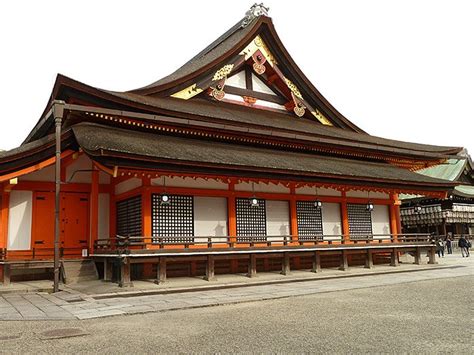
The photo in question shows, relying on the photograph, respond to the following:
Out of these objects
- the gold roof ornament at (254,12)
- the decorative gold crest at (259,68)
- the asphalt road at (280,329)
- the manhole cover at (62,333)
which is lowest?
the asphalt road at (280,329)

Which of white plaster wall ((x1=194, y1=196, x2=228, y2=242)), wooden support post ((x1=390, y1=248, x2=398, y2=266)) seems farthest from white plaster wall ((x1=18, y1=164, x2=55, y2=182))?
wooden support post ((x1=390, y1=248, x2=398, y2=266))

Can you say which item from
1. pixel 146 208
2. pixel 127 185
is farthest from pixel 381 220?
pixel 127 185

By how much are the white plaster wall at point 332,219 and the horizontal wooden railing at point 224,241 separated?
1.36 feet

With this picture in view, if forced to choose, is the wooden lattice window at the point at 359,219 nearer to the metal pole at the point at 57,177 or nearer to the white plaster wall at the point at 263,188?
the white plaster wall at the point at 263,188

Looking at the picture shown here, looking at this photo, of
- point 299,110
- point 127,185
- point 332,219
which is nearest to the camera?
point 127,185

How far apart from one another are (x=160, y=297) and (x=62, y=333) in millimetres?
4568

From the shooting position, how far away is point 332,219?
2064 cm

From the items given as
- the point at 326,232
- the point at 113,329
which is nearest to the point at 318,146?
the point at 326,232

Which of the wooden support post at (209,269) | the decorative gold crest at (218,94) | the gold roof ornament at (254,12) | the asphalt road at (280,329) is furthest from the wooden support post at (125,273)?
the gold roof ornament at (254,12)

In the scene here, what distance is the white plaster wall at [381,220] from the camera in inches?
873

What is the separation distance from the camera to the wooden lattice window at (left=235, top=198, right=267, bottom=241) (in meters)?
17.9

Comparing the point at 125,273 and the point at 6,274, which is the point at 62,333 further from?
the point at 6,274

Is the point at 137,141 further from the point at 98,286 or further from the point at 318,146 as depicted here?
the point at 318,146

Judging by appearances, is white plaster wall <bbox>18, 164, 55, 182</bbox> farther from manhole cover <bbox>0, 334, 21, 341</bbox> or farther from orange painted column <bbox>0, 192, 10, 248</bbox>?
manhole cover <bbox>0, 334, 21, 341</bbox>
